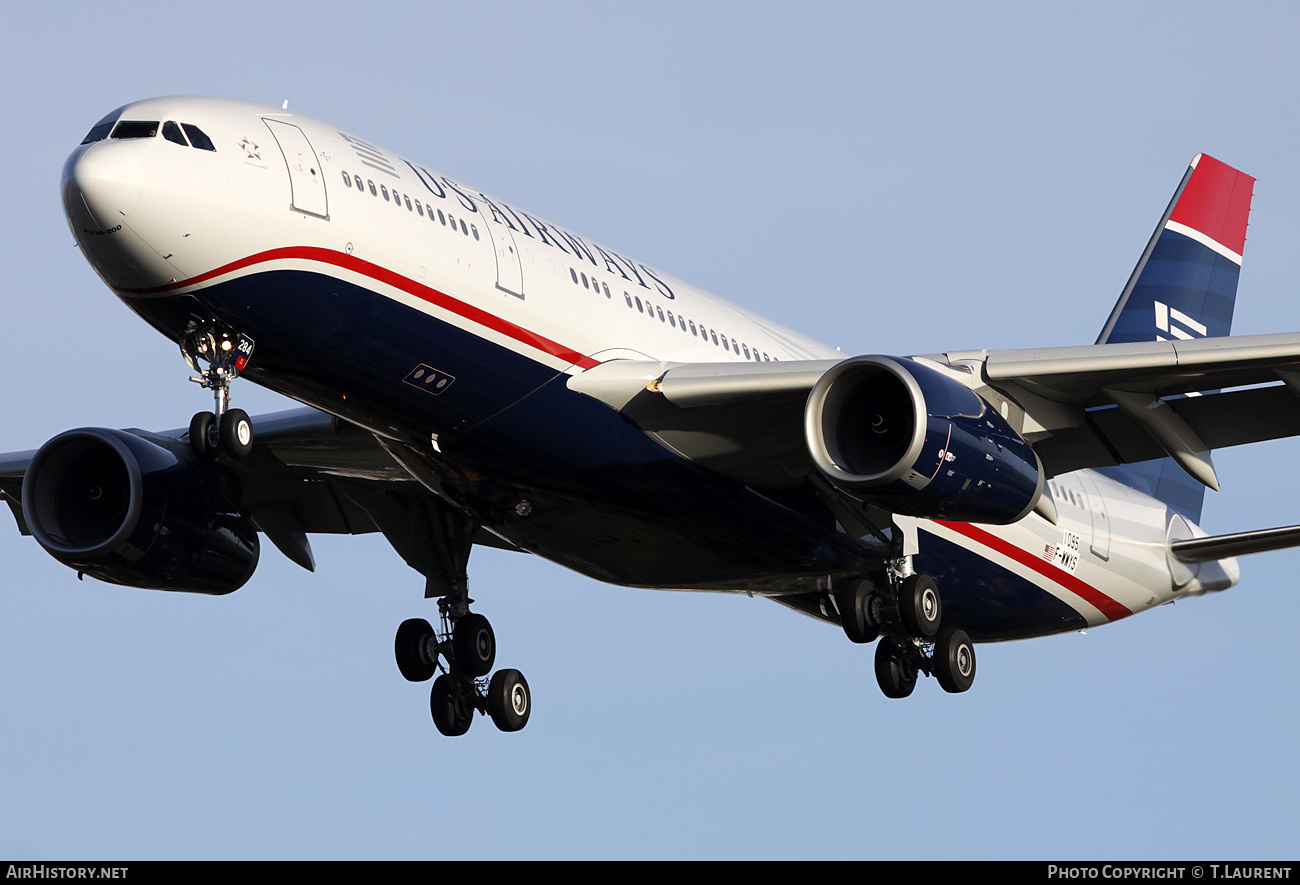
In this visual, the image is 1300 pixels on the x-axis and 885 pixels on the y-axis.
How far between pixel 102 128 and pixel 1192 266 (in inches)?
938

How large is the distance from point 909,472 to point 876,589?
4.80m

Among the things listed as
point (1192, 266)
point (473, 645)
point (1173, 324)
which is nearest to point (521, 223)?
point (473, 645)

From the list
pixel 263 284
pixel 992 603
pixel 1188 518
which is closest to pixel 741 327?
pixel 992 603

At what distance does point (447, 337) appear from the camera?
20.4m

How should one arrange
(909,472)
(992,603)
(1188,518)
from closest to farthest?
(909,472)
(992,603)
(1188,518)

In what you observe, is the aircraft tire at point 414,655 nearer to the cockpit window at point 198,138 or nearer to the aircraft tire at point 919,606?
the aircraft tire at point 919,606

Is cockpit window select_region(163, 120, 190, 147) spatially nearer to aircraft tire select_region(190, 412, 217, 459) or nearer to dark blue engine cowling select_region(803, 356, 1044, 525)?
aircraft tire select_region(190, 412, 217, 459)

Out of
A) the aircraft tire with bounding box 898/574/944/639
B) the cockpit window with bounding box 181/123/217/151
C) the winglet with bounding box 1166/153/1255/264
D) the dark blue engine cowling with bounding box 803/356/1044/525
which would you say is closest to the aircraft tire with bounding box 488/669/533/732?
the aircraft tire with bounding box 898/574/944/639

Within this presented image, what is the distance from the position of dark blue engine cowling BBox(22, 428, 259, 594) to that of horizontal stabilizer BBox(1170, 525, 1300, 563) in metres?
15.2

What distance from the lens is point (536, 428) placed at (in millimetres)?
21219

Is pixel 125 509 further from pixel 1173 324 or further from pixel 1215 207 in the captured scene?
pixel 1215 207
